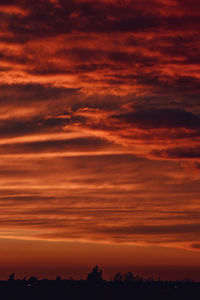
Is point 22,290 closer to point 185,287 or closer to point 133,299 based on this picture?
point 133,299

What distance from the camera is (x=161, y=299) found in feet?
535

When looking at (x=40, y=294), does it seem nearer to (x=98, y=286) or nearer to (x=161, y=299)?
(x=98, y=286)

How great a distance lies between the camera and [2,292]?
15138 centimetres

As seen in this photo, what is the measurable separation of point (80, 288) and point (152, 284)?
1088 inches

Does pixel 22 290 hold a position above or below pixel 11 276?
below

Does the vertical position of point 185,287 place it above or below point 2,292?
above

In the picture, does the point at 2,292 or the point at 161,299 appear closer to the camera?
the point at 2,292

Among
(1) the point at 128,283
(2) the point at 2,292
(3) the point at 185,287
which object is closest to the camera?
(2) the point at 2,292

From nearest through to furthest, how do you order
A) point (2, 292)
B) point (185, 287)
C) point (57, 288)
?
point (2, 292), point (57, 288), point (185, 287)

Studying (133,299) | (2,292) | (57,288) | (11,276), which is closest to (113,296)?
(133,299)

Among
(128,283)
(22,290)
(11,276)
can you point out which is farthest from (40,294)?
(11,276)

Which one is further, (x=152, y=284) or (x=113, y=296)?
(x=152, y=284)

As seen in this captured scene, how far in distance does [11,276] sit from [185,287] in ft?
185

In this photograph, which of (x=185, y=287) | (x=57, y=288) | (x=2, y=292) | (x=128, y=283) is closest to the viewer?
(x=2, y=292)
